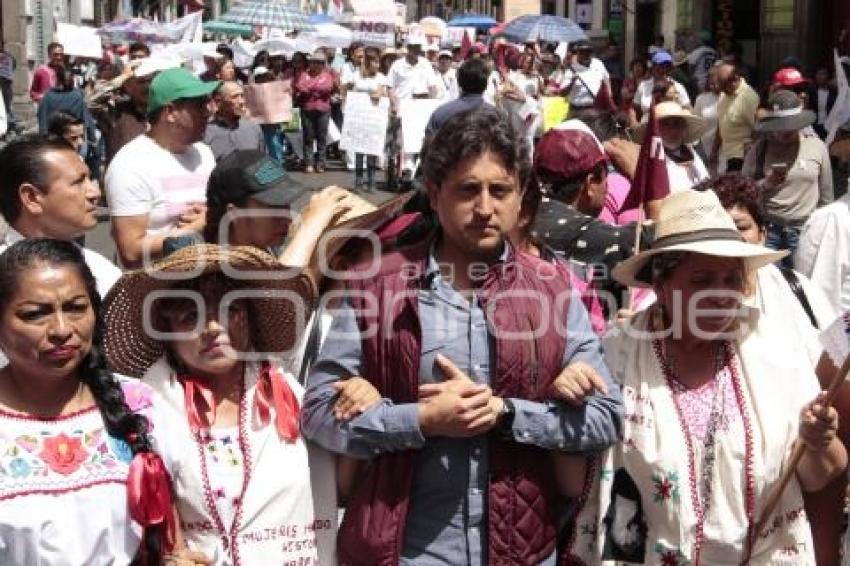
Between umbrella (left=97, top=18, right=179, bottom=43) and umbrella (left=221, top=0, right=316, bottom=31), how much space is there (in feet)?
3.71

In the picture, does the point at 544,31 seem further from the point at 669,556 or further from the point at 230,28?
the point at 669,556

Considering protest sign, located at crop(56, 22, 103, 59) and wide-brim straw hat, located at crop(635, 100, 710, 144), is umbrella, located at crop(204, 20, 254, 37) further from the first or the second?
wide-brim straw hat, located at crop(635, 100, 710, 144)

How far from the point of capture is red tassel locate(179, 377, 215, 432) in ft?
10.2

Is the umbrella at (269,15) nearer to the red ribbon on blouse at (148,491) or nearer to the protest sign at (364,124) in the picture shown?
the protest sign at (364,124)

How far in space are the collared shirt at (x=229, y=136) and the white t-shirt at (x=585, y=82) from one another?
A: 2531mm

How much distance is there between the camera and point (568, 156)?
4.95 metres

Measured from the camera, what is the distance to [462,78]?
923cm

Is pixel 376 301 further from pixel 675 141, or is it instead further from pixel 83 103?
pixel 83 103

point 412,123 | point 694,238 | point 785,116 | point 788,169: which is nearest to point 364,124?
point 412,123

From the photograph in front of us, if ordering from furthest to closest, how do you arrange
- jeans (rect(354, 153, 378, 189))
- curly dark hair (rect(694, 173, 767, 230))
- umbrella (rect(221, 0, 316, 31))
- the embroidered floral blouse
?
1. umbrella (rect(221, 0, 316, 31))
2. jeans (rect(354, 153, 378, 189))
3. curly dark hair (rect(694, 173, 767, 230))
4. the embroidered floral blouse

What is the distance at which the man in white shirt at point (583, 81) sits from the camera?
9672 millimetres

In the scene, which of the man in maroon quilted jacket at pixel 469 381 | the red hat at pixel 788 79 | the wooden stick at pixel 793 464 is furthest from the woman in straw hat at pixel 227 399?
the red hat at pixel 788 79

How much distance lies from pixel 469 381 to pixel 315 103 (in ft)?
54.3

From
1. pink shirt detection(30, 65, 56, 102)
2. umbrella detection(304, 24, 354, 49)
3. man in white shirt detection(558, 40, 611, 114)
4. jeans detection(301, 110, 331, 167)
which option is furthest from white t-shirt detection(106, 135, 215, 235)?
umbrella detection(304, 24, 354, 49)
